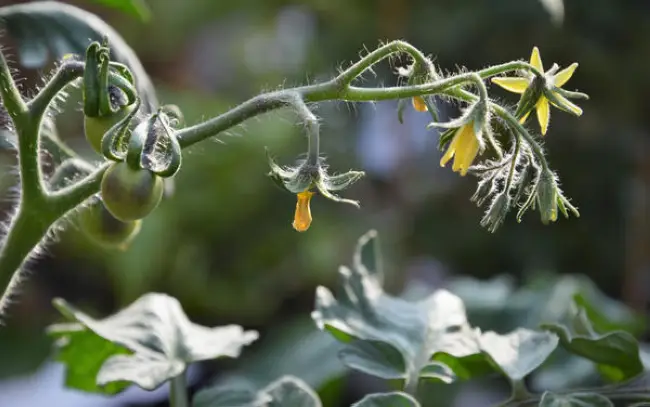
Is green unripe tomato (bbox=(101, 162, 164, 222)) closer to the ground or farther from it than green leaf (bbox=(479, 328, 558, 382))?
farther from it

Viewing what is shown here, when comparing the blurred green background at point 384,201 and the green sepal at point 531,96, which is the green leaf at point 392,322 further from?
the blurred green background at point 384,201

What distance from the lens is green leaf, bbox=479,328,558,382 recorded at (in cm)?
45

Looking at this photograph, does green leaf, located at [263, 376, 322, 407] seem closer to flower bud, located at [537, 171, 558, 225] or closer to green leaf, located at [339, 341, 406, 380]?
green leaf, located at [339, 341, 406, 380]

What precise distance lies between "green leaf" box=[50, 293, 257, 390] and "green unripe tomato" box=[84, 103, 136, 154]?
0.14m

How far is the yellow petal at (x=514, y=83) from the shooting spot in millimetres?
382

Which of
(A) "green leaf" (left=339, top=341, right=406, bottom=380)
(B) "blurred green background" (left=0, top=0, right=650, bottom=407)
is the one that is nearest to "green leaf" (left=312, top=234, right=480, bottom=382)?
(A) "green leaf" (left=339, top=341, right=406, bottom=380)

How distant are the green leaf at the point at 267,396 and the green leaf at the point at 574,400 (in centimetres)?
12

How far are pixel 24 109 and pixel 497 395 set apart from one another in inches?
33.7

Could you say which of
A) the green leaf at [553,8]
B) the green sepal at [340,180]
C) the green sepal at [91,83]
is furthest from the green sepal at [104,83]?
the green leaf at [553,8]

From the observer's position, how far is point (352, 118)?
2.09 meters

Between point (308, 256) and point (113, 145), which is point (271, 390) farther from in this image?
point (308, 256)

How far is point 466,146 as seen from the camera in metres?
0.36

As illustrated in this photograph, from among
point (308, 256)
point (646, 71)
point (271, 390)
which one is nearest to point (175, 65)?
point (308, 256)

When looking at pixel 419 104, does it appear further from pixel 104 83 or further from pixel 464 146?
pixel 104 83
